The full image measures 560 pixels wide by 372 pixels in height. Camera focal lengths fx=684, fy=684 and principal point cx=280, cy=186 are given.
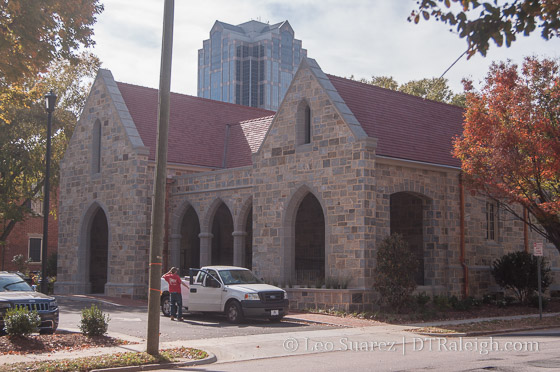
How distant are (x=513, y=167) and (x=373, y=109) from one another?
20.4ft

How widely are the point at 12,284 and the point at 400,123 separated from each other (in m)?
15.3

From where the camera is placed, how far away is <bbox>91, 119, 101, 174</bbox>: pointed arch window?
1248 inches

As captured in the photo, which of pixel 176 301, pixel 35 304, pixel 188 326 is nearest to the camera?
pixel 35 304

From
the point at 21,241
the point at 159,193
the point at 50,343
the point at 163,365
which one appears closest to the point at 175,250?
the point at 50,343

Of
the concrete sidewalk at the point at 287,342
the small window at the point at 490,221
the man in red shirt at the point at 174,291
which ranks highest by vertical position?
the small window at the point at 490,221

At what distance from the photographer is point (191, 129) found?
110 ft

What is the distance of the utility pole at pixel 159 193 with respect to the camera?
13273mm

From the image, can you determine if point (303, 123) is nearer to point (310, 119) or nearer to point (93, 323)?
point (310, 119)

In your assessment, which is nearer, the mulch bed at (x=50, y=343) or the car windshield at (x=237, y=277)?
the mulch bed at (x=50, y=343)

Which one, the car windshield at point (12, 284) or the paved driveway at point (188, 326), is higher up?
the car windshield at point (12, 284)

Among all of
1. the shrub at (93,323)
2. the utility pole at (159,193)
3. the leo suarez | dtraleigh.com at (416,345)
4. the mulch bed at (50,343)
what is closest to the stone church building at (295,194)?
the leo suarez | dtraleigh.com at (416,345)

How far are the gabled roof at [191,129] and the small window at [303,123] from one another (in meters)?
6.77

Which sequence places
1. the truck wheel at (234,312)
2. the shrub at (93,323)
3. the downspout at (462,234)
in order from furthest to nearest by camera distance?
1. the downspout at (462,234)
2. the truck wheel at (234,312)
3. the shrub at (93,323)

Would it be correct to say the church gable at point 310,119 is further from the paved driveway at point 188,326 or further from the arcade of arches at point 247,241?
the paved driveway at point 188,326
